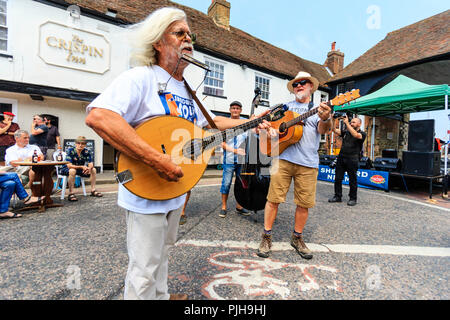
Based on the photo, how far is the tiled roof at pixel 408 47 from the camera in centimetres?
1127

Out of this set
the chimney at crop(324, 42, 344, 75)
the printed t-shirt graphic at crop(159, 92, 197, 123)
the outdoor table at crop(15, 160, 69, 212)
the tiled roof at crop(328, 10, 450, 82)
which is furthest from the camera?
the chimney at crop(324, 42, 344, 75)

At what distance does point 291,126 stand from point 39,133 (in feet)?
22.1

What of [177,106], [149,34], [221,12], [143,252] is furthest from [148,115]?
[221,12]

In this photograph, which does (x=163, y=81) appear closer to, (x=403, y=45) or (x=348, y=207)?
(x=348, y=207)

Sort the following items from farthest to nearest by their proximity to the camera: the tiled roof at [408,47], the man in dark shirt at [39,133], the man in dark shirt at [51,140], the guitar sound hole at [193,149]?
the tiled roof at [408,47] → the man in dark shirt at [51,140] → the man in dark shirt at [39,133] → the guitar sound hole at [193,149]

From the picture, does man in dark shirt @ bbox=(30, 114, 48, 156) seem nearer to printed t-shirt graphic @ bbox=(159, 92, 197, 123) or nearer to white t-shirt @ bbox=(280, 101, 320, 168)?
printed t-shirt graphic @ bbox=(159, 92, 197, 123)

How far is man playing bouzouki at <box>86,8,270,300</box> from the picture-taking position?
1.05 meters

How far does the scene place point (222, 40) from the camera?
12.0 m

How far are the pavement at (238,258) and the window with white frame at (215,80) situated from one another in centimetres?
826

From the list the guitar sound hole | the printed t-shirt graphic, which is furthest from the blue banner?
the printed t-shirt graphic

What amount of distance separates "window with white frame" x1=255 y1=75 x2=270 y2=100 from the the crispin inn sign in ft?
26.1

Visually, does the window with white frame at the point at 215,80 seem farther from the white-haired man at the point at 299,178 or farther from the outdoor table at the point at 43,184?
the white-haired man at the point at 299,178

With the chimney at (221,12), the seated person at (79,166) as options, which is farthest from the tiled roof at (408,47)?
the seated person at (79,166)
